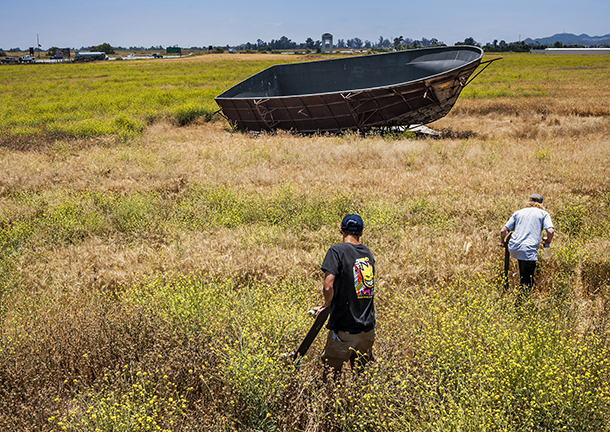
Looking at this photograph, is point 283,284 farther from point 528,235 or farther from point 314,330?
point 528,235

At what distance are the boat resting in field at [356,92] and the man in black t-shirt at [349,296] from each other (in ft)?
32.8

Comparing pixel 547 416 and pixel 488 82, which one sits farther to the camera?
pixel 488 82

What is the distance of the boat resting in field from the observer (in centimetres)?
1267

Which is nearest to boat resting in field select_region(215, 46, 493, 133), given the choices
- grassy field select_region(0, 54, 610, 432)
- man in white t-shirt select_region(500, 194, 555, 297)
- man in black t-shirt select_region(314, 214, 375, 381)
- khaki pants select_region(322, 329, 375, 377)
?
grassy field select_region(0, 54, 610, 432)

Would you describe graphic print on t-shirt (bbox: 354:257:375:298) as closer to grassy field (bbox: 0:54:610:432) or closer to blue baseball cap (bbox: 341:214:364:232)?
blue baseball cap (bbox: 341:214:364:232)

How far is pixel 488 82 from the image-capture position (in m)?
29.4

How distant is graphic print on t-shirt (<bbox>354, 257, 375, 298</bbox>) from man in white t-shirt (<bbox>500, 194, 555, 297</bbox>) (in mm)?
2375

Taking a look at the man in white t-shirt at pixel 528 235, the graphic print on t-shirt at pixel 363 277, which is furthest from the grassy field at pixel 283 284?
the graphic print on t-shirt at pixel 363 277

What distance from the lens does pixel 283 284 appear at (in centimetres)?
466

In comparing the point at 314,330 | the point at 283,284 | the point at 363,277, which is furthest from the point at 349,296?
the point at 283,284

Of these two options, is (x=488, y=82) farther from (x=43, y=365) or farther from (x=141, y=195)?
(x=43, y=365)

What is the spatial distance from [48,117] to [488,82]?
26.7m

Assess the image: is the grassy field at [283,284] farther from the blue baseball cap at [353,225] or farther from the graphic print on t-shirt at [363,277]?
the blue baseball cap at [353,225]

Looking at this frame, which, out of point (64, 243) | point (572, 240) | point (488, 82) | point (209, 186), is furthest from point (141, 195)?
point (488, 82)
